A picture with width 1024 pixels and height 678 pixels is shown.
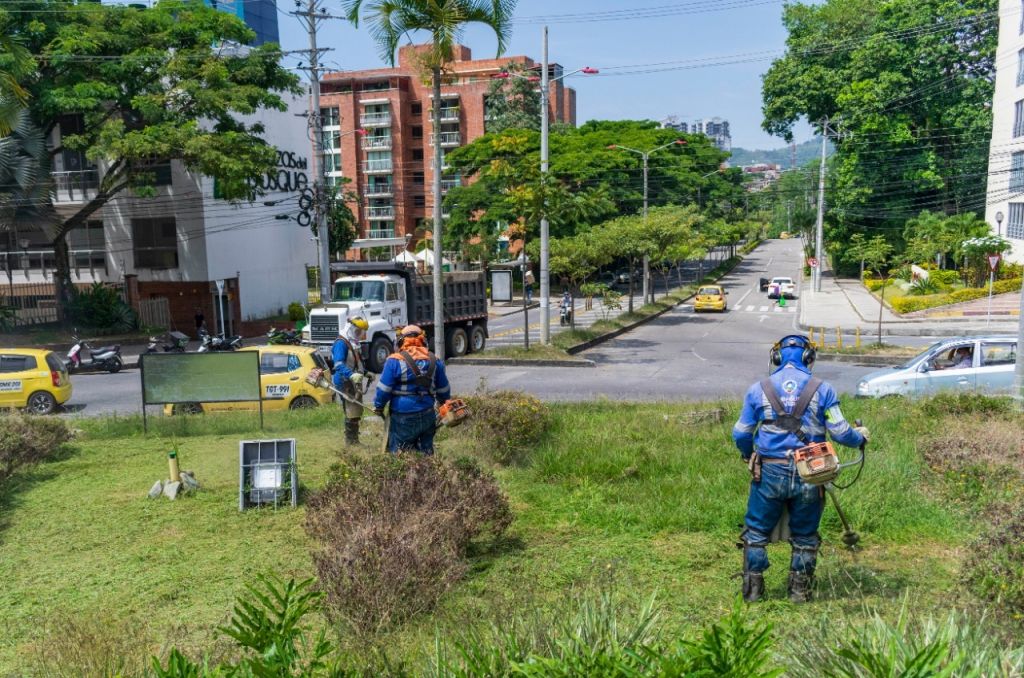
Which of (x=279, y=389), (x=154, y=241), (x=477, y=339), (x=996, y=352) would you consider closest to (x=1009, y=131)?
(x=477, y=339)

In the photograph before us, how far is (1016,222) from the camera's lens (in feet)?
147

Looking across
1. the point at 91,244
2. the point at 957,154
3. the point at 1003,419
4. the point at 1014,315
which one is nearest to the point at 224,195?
the point at 91,244

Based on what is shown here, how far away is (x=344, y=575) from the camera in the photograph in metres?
5.48

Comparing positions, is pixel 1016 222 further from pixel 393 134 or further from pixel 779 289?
pixel 393 134

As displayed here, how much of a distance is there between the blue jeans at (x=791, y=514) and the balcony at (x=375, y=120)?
71.2m

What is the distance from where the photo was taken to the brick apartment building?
72812 mm

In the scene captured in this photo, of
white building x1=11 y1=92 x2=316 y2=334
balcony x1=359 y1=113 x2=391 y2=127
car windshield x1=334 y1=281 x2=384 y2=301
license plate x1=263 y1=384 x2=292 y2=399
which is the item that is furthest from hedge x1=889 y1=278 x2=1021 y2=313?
balcony x1=359 y1=113 x2=391 y2=127

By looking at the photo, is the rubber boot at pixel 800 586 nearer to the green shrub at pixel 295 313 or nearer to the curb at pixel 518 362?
the curb at pixel 518 362

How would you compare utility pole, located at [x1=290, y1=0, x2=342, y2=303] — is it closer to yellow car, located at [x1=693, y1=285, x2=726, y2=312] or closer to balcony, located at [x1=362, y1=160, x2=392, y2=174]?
yellow car, located at [x1=693, y1=285, x2=726, y2=312]

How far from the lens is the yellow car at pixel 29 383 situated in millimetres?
18062

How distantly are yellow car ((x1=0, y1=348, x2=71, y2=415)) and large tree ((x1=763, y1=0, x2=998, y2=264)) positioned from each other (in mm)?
45475

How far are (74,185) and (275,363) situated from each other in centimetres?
Result: 2211

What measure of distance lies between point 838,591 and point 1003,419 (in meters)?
5.72

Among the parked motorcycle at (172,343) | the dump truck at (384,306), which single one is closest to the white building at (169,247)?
the parked motorcycle at (172,343)
